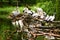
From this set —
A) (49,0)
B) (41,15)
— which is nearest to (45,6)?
(49,0)

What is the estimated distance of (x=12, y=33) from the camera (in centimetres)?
381

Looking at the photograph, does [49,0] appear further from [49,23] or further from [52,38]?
[52,38]

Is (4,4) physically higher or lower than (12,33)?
lower

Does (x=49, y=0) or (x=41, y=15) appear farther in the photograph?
(x=49, y=0)

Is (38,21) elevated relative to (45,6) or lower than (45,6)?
elevated

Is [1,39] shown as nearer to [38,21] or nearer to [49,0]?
[38,21]

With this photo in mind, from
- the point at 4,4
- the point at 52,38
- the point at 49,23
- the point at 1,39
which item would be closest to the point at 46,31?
the point at 52,38

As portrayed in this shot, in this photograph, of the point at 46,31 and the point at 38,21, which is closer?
the point at 46,31

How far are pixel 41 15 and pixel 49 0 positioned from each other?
7.53m

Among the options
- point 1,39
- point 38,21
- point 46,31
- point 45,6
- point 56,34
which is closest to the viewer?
point 56,34

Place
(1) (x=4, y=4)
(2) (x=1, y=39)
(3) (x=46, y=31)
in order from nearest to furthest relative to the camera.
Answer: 1. (3) (x=46, y=31)
2. (2) (x=1, y=39)
3. (1) (x=4, y=4)

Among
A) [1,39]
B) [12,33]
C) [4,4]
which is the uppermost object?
[12,33]

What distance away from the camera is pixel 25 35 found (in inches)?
142

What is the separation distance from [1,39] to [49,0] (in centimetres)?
631
